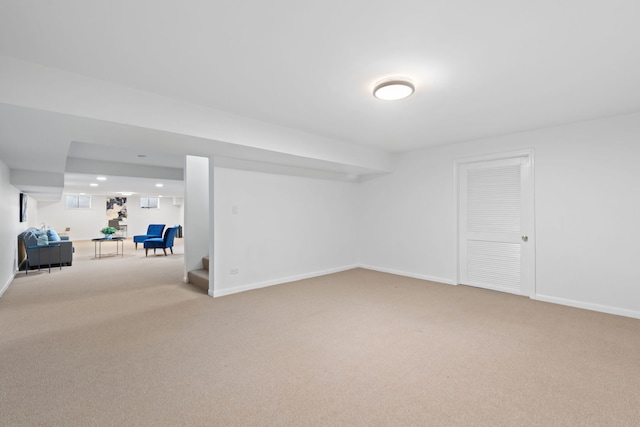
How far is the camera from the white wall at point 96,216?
12.6m

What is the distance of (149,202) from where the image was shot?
578 inches

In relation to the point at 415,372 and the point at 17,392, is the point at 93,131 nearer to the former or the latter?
the point at 17,392

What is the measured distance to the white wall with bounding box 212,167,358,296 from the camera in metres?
4.57

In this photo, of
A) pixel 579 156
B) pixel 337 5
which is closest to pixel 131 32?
pixel 337 5

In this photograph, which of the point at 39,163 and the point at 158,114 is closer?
the point at 158,114

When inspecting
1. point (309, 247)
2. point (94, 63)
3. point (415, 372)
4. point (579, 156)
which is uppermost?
point (94, 63)

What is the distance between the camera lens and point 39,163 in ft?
16.3

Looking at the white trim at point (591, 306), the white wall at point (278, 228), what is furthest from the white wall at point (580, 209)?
the white wall at point (278, 228)

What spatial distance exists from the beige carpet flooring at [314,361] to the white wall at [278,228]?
2.07 feet

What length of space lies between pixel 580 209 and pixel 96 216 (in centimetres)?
1638

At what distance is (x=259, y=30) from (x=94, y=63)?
140 cm

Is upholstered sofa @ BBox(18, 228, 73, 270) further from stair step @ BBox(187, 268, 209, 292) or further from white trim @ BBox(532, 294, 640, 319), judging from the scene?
white trim @ BBox(532, 294, 640, 319)

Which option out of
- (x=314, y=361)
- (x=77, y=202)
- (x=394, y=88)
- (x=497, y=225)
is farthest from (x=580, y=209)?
(x=77, y=202)

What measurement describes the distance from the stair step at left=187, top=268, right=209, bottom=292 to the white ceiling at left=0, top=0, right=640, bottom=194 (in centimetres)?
273
